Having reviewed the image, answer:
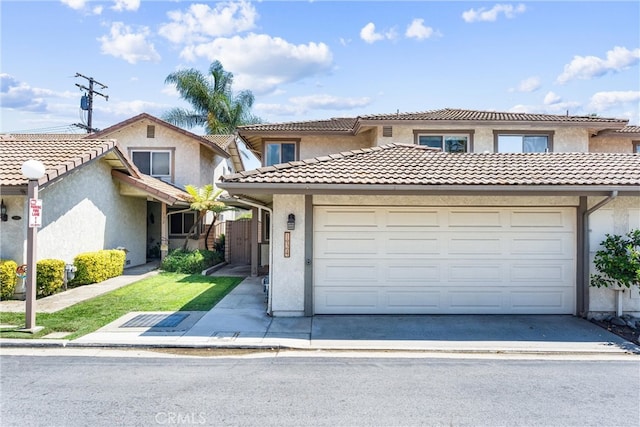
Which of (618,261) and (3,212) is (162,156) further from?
(618,261)

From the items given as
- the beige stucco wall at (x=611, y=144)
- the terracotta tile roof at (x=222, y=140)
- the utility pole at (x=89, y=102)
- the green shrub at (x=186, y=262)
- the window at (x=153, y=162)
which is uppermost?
the utility pole at (x=89, y=102)

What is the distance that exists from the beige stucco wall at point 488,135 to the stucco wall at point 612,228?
6805 millimetres

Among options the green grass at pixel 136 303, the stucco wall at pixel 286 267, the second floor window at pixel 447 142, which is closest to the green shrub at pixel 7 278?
the green grass at pixel 136 303

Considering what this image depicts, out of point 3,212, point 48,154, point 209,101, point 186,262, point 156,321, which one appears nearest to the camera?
point 156,321

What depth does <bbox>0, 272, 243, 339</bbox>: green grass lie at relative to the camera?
8.07 meters

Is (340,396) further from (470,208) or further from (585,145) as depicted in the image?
(585,145)

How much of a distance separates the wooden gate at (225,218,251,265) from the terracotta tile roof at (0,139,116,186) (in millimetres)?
6345

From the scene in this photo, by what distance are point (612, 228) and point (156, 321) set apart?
Answer: 10291 millimetres

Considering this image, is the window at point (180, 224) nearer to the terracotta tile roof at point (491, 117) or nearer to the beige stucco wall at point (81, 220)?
the beige stucco wall at point (81, 220)

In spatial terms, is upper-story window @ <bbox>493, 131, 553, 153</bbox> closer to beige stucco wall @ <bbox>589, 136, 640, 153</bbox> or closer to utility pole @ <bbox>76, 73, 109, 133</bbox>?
beige stucco wall @ <bbox>589, 136, 640, 153</bbox>

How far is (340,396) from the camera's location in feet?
16.6

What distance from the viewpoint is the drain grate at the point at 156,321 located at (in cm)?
815

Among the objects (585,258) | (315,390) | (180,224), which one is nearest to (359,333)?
(315,390)

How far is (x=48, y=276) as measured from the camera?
10.8m
